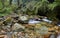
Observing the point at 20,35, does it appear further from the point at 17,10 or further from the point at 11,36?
the point at 17,10

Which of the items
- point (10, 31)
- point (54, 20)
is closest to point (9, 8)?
point (54, 20)

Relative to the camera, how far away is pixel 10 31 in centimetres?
458

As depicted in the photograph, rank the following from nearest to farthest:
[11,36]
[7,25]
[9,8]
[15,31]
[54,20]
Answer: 1. [11,36]
2. [15,31]
3. [7,25]
4. [54,20]
5. [9,8]

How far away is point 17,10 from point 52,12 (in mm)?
1950

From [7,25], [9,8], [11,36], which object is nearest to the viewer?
[11,36]

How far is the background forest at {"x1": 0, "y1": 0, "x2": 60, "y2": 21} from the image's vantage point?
6223mm

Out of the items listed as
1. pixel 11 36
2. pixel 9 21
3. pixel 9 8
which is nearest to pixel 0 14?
pixel 9 8

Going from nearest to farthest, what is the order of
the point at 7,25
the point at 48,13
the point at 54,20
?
the point at 7,25, the point at 54,20, the point at 48,13

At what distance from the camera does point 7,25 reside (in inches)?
204

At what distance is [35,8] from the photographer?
680cm

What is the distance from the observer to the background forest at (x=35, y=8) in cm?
622

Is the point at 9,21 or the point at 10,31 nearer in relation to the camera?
the point at 10,31

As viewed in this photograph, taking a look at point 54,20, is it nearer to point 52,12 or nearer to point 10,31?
point 52,12

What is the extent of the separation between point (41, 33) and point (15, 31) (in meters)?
0.69
